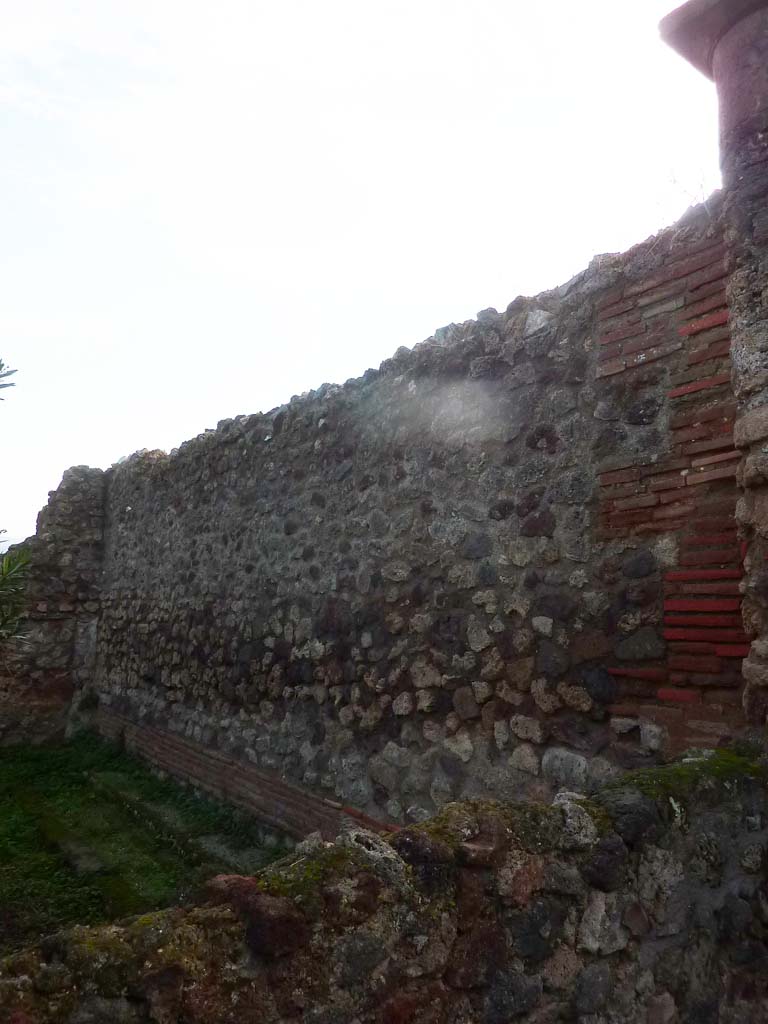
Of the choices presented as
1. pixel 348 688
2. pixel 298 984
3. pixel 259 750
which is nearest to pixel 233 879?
pixel 298 984

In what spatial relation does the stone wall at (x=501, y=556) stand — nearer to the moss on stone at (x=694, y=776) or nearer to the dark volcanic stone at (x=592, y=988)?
the moss on stone at (x=694, y=776)

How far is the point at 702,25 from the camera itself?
10.6ft

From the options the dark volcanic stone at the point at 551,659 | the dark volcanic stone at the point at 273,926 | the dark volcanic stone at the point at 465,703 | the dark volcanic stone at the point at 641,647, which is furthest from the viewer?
the dark volcanic stone at the point at 465,703

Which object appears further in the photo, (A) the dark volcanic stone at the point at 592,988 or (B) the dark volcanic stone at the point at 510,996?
(A) the dark volcanic stone at the point at 592,988

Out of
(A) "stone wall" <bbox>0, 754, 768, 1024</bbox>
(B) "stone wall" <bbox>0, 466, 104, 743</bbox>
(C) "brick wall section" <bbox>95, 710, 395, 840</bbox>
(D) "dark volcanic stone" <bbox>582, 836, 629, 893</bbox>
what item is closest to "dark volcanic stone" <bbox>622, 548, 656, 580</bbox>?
(A) "stone wall" <bbox>0, 754, 768, 1024</bbox>

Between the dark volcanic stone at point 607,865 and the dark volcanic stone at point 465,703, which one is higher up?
the dark volcanic stone at point 465,703

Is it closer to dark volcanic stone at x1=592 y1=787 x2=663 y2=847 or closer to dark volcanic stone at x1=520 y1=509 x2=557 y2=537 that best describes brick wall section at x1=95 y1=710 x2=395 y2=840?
dark volcanic stone at x1=520 y1=509 x2=557 y2=537

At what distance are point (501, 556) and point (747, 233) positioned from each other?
1.85 m

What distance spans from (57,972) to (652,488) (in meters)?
2.83

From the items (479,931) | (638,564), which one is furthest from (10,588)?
(479,931)

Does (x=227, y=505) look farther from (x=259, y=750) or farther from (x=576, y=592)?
(x=576, y=592)

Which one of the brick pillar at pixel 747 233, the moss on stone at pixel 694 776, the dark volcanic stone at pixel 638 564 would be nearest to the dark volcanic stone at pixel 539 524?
the dark volcanic stone at pixel 638 564

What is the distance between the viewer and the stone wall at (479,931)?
1.56 meters

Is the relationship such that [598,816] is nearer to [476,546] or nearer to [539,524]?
[539,524]
